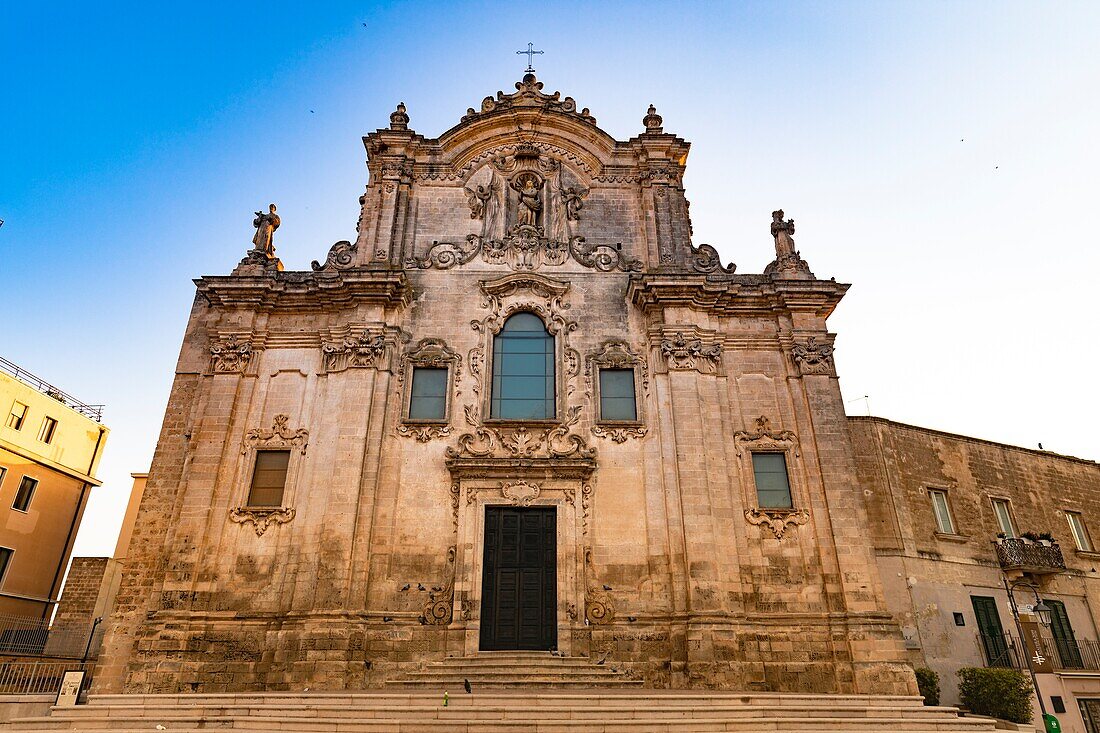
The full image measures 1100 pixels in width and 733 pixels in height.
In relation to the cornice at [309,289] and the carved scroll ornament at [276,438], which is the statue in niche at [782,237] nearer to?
the cornice at [309,289]

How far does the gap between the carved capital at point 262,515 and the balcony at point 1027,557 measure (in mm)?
18556

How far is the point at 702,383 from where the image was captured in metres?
16.4

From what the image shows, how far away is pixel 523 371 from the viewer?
16641mm

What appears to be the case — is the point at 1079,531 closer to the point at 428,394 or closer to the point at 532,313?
the point at 532,313

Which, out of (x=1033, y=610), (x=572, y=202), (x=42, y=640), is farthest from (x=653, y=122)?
(x=42, y=640)

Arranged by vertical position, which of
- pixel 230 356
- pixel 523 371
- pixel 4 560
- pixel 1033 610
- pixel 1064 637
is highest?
pixel 230 356

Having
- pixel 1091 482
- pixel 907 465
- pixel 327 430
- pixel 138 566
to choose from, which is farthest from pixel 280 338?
pixel 1091 482

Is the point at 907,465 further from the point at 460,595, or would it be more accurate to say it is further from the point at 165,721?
the point at 165,721

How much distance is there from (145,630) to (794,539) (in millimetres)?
13180

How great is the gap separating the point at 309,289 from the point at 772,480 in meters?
11.7

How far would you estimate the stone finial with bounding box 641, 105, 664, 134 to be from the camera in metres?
19.7

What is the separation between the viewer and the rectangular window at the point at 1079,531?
2155cm

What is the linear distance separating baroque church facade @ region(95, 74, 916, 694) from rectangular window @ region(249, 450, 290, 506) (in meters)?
0.05

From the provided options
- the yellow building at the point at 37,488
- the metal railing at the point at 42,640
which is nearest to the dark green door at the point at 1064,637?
the metal railing at the point at 42,640
